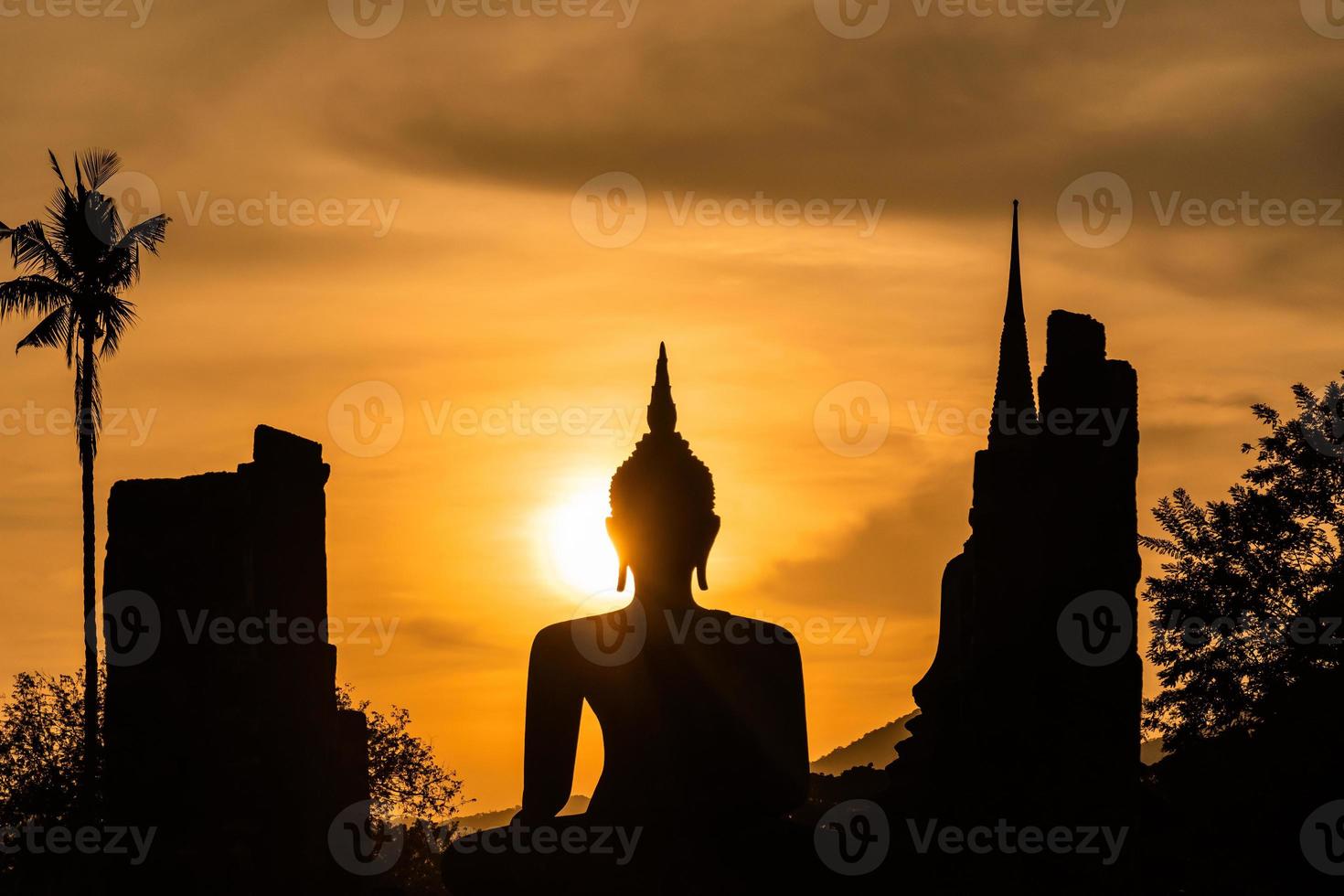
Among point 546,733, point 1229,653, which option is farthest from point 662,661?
point 1229,653

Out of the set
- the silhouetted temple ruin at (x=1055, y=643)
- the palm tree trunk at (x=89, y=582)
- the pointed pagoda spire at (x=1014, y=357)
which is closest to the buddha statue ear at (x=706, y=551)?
the silhouetted temple ruin at (x=1055, y=643)

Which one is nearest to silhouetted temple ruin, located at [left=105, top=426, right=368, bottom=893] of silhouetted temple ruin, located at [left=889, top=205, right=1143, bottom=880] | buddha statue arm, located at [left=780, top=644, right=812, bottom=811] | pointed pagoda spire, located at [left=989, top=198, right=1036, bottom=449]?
silhouetted temple ruin, located at [left=889, top=205, right=1143, bottom=880]

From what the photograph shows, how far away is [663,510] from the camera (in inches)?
445

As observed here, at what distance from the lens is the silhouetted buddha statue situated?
35.9 feet

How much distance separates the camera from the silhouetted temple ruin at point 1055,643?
16.8 meters

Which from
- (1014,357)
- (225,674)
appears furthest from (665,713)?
(1014,357)

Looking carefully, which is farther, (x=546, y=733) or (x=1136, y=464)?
(x=1136, y=464)

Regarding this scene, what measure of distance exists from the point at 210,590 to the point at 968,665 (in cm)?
719

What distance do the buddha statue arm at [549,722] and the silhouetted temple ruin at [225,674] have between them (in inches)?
235

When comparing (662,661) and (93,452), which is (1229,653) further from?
(662,661)

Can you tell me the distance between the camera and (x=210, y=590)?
18.0m

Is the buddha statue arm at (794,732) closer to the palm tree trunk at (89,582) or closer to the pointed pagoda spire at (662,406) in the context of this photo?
the pointed pagoda spire at (662,406)

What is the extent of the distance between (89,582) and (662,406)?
2654 centimetres

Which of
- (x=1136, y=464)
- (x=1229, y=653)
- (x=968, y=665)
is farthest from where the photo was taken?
(x=1229, y=653)
